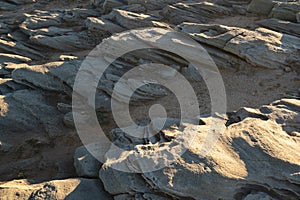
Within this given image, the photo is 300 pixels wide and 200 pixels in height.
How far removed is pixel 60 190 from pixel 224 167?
657cm

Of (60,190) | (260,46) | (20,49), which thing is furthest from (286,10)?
(20,49)

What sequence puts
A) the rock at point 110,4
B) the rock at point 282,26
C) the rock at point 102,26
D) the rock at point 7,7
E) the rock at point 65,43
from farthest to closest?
the rock at point 7,7, the rock at point 110,4, the rock at point 65,43, the rock at point 102,26, the rock at point 282,26

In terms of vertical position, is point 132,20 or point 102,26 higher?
point 132,20

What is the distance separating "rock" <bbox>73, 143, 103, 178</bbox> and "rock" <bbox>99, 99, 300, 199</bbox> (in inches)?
44.5

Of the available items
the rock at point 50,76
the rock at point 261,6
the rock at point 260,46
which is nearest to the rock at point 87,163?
the rock at point 50,76

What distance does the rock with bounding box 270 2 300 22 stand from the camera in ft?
70.6

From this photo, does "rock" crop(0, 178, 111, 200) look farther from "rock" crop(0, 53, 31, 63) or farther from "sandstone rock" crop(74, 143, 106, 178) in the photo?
"rock" crop(0, 53, 31, 63)

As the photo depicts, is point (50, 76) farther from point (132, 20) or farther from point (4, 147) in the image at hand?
point (132, 20)

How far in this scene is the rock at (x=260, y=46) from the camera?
57.6 ft

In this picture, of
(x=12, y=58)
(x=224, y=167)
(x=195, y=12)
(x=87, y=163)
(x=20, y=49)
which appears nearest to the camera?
(x=224, y=167)

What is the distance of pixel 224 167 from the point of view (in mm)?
10781

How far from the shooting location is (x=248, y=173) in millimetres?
10617

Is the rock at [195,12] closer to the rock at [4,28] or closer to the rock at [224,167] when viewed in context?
the rock at [4,28]

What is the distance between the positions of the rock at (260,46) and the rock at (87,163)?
30.6ft
